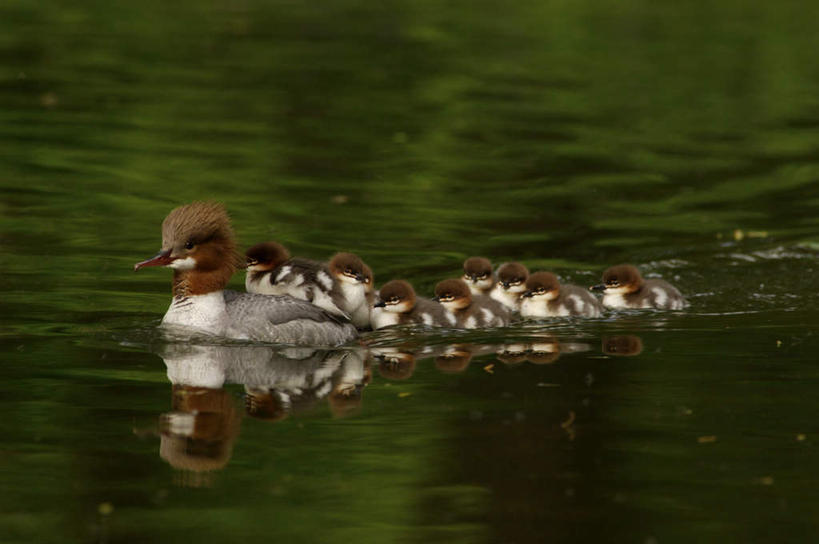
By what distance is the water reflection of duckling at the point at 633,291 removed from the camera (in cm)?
989

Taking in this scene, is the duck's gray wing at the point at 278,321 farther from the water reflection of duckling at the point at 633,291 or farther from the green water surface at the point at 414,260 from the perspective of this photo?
the water reflection of duckling at the point at 633,291

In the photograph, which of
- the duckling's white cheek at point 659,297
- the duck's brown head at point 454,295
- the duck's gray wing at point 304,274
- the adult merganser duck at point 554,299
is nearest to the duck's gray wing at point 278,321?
the duck's gray wing at point 304,274

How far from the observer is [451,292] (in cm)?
940

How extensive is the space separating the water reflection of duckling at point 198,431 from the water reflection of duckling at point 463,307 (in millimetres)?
2368

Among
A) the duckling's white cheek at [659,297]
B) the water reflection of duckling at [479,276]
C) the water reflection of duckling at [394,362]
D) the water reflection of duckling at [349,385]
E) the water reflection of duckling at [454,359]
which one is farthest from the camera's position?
the water reflection of duckling at [479,276]

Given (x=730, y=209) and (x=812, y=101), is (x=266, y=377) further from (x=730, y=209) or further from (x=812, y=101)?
(x=812, y=101)

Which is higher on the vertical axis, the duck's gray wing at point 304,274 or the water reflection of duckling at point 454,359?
the duck's gray wing at point 304,274

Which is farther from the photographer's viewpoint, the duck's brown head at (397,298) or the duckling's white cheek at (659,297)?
the duckling's white cheek at (659,297)

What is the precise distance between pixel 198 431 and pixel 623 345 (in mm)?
2948

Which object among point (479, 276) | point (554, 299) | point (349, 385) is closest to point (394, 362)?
point (349, 385)

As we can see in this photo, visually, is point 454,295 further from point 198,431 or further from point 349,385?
point 198,431

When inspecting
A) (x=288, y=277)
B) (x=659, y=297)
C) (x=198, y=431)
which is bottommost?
(x=659, y=297)

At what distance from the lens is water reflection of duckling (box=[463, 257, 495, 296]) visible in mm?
10023

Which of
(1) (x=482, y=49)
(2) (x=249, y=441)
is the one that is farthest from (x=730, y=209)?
(1) (x=482, y=49)
